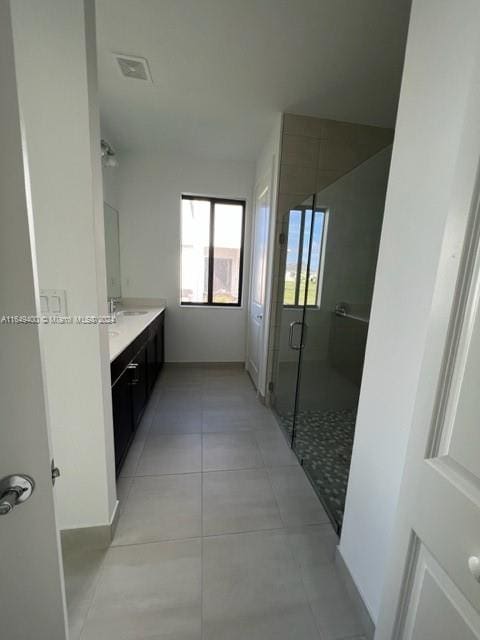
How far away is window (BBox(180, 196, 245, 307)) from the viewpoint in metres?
3.79

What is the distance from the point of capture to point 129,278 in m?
3.72

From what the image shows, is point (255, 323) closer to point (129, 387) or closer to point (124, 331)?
point (124, 331)

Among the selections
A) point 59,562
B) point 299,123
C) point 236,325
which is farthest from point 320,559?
point 299,123

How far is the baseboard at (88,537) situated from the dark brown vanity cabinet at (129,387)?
1.23 ft

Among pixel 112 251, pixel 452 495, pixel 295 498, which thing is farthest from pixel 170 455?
pixel 112 251

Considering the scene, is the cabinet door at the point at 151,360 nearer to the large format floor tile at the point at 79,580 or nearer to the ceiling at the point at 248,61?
Answer: the large format floor tile at the point at 79,580

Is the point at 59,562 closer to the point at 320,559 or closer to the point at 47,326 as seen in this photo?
the point at 47,326

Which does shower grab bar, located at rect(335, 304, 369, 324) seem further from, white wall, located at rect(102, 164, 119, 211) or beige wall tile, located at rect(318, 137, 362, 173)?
white wall, located at rect(102, 164, 119, 211)

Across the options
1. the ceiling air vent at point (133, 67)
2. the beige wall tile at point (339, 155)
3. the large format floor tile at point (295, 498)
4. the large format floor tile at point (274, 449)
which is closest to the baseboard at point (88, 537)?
the large format floor tile at point (295, 498)

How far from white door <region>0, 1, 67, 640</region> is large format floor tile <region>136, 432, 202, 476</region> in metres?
1.37

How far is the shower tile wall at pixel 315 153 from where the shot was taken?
2496 mm

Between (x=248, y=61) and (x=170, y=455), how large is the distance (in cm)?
296

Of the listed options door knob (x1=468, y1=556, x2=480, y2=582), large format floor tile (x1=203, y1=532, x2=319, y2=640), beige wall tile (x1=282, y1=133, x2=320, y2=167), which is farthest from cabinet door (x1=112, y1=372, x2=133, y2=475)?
beige wall tile (x1=282, y1=133, x2=320, y2=167)

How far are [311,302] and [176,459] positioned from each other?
1.85 m
